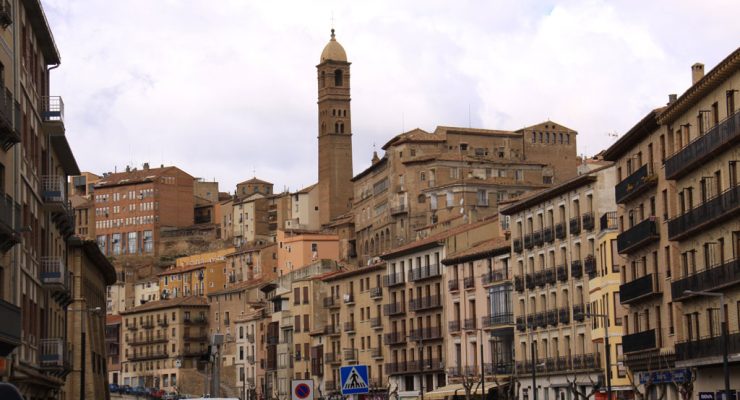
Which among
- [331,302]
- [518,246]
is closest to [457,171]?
[331,302]

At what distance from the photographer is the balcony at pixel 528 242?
345 ft

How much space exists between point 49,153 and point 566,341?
45899 millimetres

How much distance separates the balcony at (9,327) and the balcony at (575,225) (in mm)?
54304

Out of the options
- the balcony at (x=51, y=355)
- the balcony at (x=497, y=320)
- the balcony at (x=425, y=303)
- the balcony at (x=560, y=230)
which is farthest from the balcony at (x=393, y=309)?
A: the balcony at (x=51, y=355)

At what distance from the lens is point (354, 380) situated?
107 ft

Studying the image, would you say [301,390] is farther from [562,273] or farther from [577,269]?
[562,273]

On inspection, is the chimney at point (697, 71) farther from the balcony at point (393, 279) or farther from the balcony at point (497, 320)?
the balcony at point (393, 279)

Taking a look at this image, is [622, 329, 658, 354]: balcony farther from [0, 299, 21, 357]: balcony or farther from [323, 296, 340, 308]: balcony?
[323, 296, 340, 308]: balcony

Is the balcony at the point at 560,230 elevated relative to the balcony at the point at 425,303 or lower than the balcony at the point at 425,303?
elevated

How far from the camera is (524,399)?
106 meters

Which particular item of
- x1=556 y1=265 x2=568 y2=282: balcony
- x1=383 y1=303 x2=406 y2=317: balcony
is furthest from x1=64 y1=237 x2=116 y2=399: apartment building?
x1=383 y1=303 x2=406 y2=317: balcony

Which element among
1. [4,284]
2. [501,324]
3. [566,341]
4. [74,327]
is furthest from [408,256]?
[4,284]

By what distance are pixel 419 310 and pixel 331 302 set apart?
2532 centimetres

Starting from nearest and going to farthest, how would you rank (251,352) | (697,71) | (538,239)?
(697,71) < (538,239) < (251,352)
